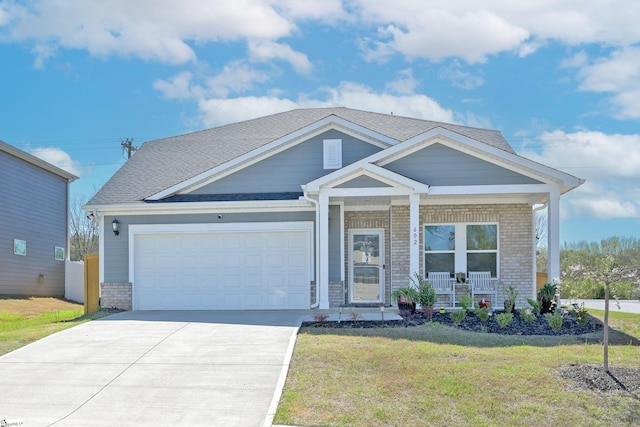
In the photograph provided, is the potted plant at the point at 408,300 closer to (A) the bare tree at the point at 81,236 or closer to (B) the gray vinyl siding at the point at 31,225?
(B) the gray vinyl siding at the point at 31,225

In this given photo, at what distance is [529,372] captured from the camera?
822cm

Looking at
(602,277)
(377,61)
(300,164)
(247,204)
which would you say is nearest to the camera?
(602,277)

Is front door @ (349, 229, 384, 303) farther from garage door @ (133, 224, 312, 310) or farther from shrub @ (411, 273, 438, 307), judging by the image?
shrub @ (411, 273, 438, 307)

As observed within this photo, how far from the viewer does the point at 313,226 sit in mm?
15305

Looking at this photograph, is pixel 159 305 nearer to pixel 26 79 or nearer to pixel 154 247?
pixel 154 247

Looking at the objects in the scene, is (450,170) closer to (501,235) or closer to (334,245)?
(501,235)

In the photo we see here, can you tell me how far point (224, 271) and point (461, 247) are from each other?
614 centimetres

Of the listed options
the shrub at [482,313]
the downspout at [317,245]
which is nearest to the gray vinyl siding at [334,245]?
the downspout at [317,245]

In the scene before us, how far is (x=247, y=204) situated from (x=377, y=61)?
5.73 m

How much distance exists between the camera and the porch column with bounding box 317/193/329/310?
14.1 metres

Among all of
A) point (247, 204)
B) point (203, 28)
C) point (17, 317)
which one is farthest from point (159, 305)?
point (203, 28)

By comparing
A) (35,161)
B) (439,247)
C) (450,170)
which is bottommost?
(439,247)

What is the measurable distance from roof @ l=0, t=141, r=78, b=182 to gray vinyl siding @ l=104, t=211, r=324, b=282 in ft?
29.8

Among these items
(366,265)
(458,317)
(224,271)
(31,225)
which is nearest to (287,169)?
(224,271)
